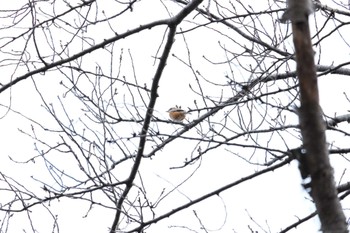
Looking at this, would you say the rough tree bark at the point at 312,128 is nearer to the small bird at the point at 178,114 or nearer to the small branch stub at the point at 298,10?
the small branch stub at the point at 298,10

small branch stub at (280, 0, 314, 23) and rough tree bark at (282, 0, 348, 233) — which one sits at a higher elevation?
small branch stub at (280, 0, 314, 23)

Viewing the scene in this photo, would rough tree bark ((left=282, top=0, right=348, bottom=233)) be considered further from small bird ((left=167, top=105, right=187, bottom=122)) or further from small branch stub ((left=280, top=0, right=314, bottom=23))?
small bird ((left=167, top=105, right=187, bottom=122))

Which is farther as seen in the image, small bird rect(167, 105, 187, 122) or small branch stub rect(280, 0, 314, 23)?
small bird rect(167, 105, 187, 122)

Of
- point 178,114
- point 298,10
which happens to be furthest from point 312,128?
point 178,114

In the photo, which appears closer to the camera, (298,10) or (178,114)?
(298,10)

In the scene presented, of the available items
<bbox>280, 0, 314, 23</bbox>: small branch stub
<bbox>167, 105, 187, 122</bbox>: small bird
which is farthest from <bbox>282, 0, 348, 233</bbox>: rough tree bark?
<bbox>167, 105, 187, 122</bbox>: small bird

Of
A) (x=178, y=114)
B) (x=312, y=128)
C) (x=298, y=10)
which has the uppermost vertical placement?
(x=178, y=114)

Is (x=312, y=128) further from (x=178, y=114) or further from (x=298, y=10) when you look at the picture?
(x=178, y=114)

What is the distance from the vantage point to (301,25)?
1.04 m

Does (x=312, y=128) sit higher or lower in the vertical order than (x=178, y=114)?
lower

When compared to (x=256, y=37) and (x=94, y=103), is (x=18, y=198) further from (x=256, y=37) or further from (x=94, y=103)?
(x=256, y=37)

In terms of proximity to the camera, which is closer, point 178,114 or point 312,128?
point 312,128

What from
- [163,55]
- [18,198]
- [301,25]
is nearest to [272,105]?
[163,55]

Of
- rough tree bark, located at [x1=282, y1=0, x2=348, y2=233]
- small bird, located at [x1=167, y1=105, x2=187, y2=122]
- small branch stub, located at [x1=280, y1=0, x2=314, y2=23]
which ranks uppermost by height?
small bird, located at [x1=167, y1=105, x2=187, y2=122]
